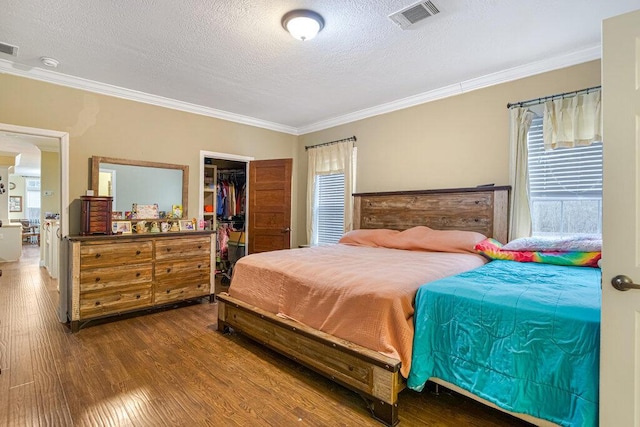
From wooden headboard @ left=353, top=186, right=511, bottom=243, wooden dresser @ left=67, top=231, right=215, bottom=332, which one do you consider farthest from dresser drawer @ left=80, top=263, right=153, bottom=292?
wooden headboard @ left=353, top=186, right=511, bottom=243

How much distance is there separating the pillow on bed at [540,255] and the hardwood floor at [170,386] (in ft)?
4.25

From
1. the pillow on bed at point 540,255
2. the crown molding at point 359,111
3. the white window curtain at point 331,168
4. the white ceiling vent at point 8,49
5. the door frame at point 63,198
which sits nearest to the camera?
the pillow on bed at point 540,255

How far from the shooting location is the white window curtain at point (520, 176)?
3082 mm

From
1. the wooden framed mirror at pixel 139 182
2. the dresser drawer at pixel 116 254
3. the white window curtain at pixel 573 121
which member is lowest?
the dresser drawer at pixel 116 254

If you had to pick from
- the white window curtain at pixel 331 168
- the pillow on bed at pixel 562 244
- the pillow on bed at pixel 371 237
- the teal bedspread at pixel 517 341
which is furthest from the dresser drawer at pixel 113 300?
the pillow on bed at pixel 562 244

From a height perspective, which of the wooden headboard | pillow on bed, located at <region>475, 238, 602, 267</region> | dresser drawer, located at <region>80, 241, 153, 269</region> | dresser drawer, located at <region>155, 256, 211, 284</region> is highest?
the wooden headboard

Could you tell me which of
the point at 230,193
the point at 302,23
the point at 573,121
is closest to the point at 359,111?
the point at 302,23

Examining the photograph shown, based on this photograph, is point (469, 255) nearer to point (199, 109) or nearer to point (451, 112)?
point (451, 112)

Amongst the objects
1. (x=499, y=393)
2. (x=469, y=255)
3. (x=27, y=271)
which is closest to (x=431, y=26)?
(x=469, y=255)

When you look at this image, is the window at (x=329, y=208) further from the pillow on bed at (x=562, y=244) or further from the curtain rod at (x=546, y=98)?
the pillow on bed at (x=562, y=244)

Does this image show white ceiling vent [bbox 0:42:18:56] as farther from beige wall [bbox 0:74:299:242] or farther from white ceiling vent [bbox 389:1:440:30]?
white ceiling vent [bbox 389:1:440:30]

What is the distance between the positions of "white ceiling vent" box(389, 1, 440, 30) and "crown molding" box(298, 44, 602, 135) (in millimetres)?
1472

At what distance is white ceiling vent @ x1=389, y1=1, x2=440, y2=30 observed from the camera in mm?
2148

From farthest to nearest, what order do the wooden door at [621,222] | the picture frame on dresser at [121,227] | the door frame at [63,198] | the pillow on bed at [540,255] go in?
1. the picture frame on dresser at [121,227]
2. the door frame at [63,198]
3. the pillow on bed at [540,255]
4. the wooden door at [621,222]
